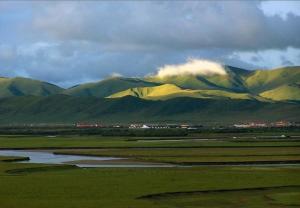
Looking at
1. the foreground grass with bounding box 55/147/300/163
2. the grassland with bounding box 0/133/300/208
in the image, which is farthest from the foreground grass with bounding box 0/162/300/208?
the foreground grass with bounding box 55/147/300/163

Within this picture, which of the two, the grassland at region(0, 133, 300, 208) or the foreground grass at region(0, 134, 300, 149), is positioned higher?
the foreground grass at region(0, 134, 300, 149)

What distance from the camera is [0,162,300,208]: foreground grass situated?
40.2m

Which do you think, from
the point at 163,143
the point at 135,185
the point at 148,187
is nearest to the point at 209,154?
the point at 163,143

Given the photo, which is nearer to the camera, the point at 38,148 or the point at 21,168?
the point at 21,168

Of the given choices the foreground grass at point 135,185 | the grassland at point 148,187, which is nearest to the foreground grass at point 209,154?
the grassland at point 148,187

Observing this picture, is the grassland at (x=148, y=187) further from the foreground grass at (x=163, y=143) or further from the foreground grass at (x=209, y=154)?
the foreground grass at (x=163, y=143)

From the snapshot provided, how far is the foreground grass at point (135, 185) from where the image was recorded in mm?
40188

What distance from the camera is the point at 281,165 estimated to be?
66.8 metres

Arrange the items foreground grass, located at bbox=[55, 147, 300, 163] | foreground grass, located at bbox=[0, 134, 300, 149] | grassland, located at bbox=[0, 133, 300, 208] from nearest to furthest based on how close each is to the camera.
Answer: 1. grassland, located at bbox=[0, 133, 300, 208]
2. foreground grass, located at bbox=[55, 147, 300, 163]
3. foreground grass, located at bbox=[0, 134, 300, 149]

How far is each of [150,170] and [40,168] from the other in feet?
35.4

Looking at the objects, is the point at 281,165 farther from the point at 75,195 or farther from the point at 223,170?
the point at 75,195

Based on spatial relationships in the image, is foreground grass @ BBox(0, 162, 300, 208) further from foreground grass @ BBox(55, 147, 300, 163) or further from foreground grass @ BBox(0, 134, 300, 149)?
foreground grass @ BBox(0, 134, 300, 149)

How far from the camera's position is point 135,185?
47.7 meters

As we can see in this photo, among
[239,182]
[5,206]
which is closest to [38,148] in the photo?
[239,182]
